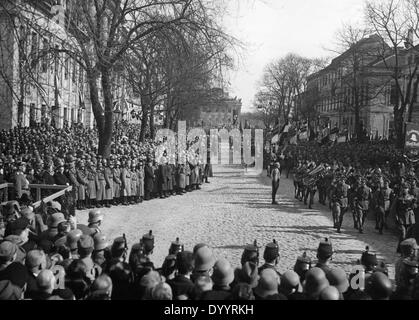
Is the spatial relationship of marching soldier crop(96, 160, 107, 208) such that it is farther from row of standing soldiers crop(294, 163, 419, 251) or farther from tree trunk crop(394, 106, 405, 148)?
tree trunk crop(394, 106, 405, 148)

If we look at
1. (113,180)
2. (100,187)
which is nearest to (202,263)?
(100,187)

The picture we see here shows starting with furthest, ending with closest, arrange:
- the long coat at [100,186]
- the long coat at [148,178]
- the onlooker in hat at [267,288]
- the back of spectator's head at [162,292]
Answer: the long coat at [148,178] < the long coat at [100,186] < the onlooker in hat at [267,288] < the back of spectator's head at [162,292]

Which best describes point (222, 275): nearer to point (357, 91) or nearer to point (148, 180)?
point (148, 180)

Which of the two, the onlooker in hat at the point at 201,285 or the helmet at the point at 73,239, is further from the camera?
the helmet at the point at 73,239

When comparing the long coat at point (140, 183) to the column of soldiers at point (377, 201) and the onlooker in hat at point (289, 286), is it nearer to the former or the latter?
the column of soldiers at point (377, 201)

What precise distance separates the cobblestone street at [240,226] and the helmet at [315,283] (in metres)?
4.80

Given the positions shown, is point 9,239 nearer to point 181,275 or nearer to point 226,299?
point 181,275

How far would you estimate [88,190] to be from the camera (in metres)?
16.2

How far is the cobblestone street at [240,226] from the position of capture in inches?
441

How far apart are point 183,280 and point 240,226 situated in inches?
350

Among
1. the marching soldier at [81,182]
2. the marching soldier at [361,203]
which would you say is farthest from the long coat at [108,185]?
the marching soldier at [361,203]

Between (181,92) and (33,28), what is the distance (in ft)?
85.3

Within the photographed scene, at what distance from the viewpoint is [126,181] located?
17516mm

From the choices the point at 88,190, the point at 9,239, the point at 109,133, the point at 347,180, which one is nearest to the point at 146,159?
the point at 109,133
